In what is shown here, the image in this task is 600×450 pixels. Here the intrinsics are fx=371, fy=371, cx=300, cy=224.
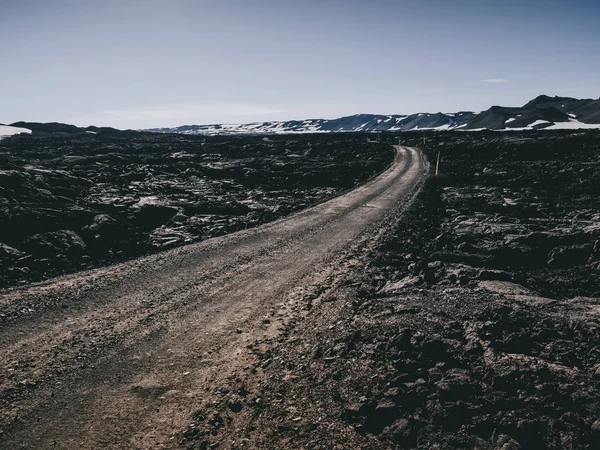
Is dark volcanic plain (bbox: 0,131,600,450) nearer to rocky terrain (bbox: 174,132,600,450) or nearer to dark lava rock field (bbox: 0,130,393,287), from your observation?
rocky terrain (bbox: 174,132,600,450)

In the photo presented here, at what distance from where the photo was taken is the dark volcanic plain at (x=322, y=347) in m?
5.97

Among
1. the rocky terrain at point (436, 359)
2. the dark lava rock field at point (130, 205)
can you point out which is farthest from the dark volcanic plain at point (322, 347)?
the dark lava rock field at point (130, 205)

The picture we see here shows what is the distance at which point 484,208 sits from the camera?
74.5 feet

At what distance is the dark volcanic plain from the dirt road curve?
0.14 feet

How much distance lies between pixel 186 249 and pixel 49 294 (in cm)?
598

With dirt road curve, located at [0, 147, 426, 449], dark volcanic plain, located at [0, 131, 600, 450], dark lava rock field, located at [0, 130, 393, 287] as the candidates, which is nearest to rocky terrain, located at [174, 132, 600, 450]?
dark volcanic plain, located at [0, 131, 600, 450]

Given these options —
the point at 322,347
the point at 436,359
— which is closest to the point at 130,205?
the point at 322,347

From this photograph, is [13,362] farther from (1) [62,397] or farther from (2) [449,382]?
(2) [449,382]

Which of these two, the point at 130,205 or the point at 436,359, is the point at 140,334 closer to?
the point at 436,359

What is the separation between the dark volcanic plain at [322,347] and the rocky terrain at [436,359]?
4 centimetres

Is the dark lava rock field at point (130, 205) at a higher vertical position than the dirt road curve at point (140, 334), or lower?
higher

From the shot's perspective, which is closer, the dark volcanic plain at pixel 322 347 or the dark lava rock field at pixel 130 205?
the dark volcanic plain at pixel 322 347

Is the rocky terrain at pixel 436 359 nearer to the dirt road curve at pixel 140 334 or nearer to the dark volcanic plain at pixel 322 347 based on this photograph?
the dark volcanic plain at pixel 322 347

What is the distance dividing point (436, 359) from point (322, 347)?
96.6 inches
